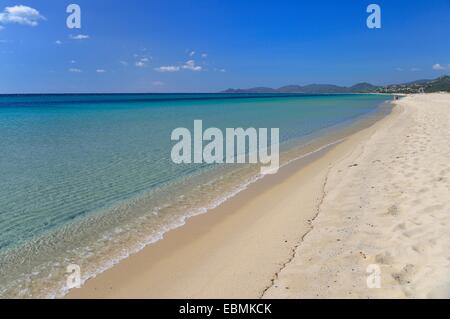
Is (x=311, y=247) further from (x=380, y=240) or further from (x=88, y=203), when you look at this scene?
(x=88, y=203)

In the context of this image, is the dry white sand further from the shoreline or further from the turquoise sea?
the turquoise sea

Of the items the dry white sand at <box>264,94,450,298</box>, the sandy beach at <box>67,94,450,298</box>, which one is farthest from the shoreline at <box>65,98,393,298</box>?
the dry white sand at <box>264,94,450,298</box>

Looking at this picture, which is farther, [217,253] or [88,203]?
[88,203]

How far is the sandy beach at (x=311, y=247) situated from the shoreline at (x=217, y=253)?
2cm

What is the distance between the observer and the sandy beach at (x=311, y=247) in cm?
470

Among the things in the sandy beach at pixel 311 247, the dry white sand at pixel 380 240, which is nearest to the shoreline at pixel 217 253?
the sandy beach at pixel 311 247

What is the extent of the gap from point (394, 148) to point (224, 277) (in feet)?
35.0

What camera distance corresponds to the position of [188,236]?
7.20 meters

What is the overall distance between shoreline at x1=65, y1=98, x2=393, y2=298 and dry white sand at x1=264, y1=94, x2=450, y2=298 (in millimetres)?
337

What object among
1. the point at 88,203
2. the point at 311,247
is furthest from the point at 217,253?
the point at 88,203

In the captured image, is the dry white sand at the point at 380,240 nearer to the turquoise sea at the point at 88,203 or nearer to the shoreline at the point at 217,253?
the shoreline at the point at 217,253

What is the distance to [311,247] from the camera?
5.94 metres

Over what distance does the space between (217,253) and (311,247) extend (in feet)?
5.19
